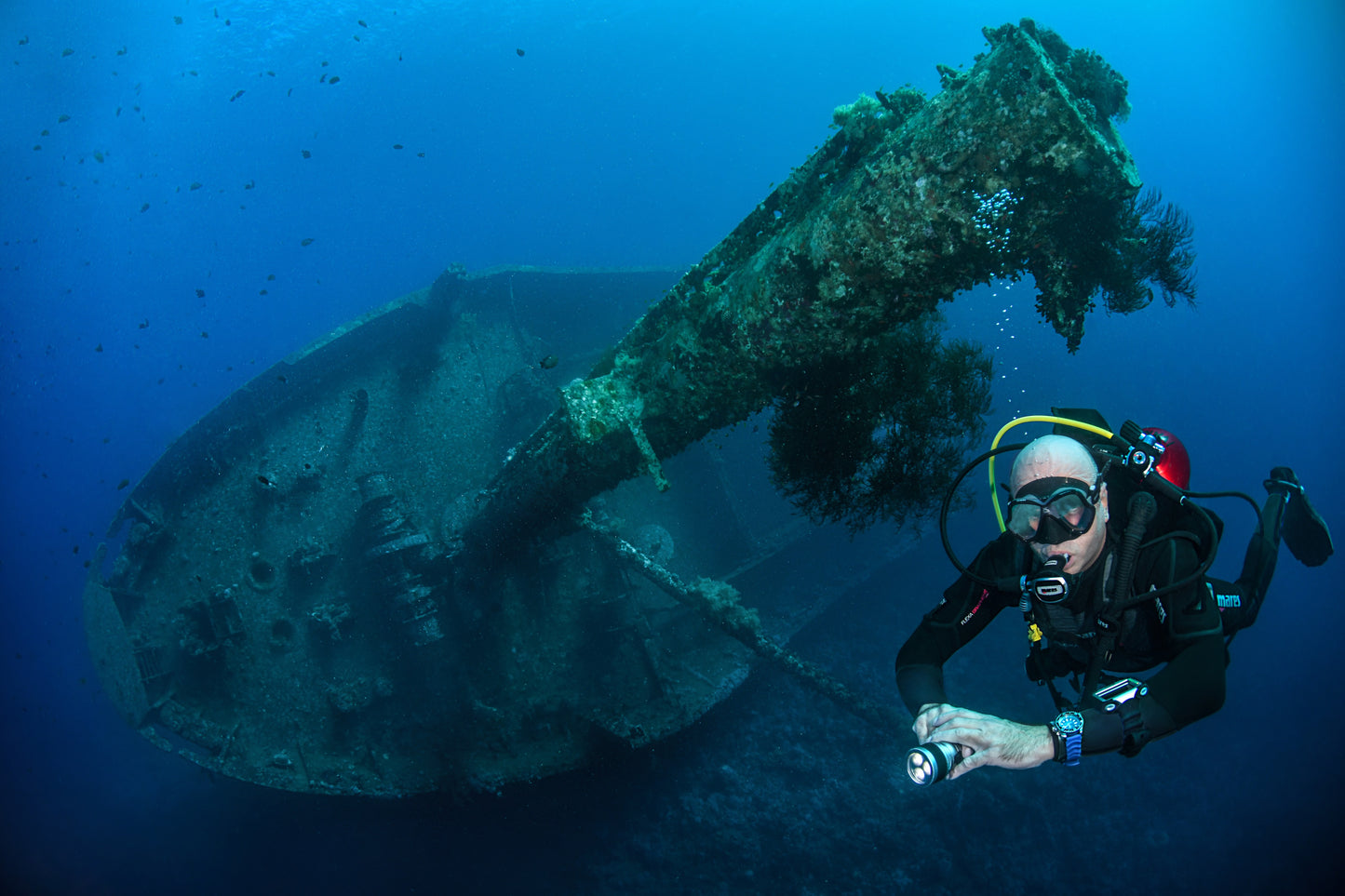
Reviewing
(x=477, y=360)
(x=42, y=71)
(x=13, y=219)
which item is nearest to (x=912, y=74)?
(x=42, y=71)

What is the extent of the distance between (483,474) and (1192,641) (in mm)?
9847

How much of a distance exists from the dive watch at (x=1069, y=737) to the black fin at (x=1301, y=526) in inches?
141

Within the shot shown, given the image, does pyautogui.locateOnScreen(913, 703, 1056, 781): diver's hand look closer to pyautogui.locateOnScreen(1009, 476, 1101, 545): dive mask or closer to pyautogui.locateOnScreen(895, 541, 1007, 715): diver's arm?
pyautogui.locateOnScreen(895, 541, 1007, 715): diver's arm

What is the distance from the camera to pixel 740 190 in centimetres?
10350

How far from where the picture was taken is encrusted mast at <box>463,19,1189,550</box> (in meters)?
2.62

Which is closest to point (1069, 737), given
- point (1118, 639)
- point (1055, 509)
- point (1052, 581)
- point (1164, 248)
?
point (1052, 581)

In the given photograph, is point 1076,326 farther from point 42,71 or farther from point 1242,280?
point 42,71

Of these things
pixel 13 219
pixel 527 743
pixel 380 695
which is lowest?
pixel 527 743

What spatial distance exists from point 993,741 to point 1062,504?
3.85ft

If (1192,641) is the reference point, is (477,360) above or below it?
above

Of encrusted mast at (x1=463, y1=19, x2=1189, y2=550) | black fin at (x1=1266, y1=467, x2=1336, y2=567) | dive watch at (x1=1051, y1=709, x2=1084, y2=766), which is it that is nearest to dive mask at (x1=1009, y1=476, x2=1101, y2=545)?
dive watch at (x1=1051, y1=709, x2=1084, y2=766)

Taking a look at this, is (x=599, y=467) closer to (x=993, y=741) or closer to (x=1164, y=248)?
(x=993, y=741)

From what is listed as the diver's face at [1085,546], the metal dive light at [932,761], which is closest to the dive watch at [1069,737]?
the metal dive light at [932,761]

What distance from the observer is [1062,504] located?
2.59 m
